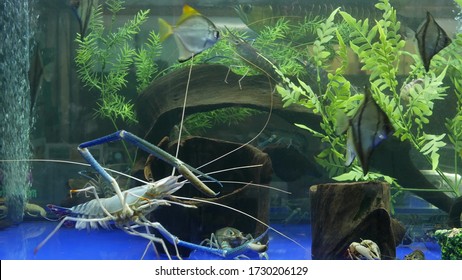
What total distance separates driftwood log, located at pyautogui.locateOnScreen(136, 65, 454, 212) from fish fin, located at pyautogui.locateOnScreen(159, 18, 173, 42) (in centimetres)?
18

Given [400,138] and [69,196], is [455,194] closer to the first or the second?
[400,138]

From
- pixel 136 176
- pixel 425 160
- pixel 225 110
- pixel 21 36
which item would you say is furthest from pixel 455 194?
pixel 21 36

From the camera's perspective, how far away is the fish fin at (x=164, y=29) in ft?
7.72

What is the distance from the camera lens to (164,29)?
238cm

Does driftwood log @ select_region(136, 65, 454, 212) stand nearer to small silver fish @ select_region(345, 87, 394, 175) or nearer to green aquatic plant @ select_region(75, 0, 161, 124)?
green aquatic plant @ select_region(75, 0, 161, 124)

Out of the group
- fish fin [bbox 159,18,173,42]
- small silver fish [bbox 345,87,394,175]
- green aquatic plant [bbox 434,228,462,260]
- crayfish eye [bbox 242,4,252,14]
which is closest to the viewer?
small silver fish [bbox 345,87,394,175]

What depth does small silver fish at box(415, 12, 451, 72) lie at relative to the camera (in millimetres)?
2229

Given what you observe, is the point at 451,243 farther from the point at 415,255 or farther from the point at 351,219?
the point at 351,219

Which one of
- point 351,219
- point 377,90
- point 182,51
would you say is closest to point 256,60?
point 182,51

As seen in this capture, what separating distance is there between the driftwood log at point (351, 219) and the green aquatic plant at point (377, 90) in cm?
20

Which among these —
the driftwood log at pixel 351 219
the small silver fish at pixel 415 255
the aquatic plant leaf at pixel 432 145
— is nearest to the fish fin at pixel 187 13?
the driftwood log at pixel 351 219

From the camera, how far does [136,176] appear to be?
2.31 metres

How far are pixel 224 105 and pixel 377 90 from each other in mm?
704

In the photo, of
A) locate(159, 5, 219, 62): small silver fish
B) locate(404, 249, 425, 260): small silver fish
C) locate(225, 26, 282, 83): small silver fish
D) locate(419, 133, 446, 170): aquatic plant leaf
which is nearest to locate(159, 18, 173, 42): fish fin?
locate(159, 5, 219, 62): small silver fish
